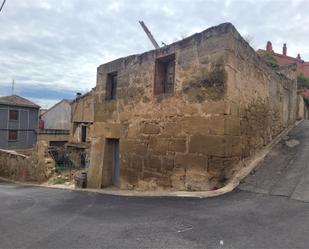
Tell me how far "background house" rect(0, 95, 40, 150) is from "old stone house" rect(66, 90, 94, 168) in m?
8.08

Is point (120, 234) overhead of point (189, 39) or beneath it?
beneath

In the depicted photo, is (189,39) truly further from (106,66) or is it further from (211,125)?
(106,66)

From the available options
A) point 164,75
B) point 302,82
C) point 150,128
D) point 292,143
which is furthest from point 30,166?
point 302,82

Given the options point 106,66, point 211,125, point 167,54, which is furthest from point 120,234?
point 106,66

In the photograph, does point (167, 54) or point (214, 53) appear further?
point (167, 54)

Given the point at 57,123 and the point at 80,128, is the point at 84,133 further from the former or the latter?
the point at 57,123

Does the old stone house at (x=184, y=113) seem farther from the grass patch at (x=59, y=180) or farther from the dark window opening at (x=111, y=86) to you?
the grass patch at (x=59, y=180)

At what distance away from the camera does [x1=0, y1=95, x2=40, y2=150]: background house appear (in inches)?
1075

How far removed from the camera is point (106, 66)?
8180mm

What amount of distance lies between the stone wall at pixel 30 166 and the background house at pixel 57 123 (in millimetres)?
16543

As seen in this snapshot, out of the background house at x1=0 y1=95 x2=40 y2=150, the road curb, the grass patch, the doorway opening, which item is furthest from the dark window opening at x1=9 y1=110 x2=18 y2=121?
the road curb

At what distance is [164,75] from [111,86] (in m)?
2.17

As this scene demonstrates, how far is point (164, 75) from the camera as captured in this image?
6.69m

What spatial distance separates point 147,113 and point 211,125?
1.87m
